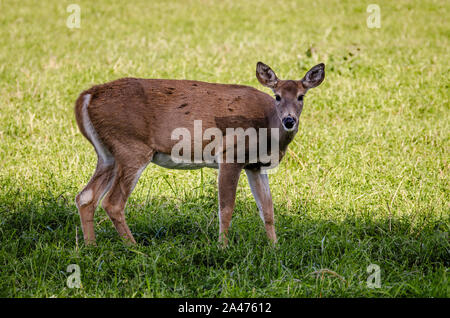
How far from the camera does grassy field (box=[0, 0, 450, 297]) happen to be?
432cm

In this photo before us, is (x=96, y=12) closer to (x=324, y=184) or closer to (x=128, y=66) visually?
(x=128, y=66)

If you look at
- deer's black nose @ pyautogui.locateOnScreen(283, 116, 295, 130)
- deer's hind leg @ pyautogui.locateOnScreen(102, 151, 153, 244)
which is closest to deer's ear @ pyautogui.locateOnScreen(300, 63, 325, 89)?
deer's black nose @ pyautogui.locateOnScreen(283, 116, 295, 130)

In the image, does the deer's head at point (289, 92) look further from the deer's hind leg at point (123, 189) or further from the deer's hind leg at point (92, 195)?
the deer's hind leg at point (92, 195)

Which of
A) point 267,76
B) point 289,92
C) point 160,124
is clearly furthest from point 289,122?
point 160,124

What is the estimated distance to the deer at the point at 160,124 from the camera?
507 centimetres

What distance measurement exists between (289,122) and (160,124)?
1092 mm

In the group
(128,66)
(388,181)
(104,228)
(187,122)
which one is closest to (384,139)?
(388,181)

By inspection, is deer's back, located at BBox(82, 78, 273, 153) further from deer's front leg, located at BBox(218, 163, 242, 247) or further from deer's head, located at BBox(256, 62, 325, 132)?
deer's front leg, located at BBox(218, 163, 242, 247)

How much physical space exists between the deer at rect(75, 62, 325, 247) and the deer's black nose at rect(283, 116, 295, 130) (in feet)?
0.11

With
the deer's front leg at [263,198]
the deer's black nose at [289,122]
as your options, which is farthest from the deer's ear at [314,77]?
the deer's front leg at [263,198]

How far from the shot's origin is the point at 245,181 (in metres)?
6.45

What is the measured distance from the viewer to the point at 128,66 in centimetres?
981

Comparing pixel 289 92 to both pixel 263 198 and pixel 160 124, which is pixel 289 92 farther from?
pixel 160 124

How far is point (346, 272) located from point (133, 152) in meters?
1.96
